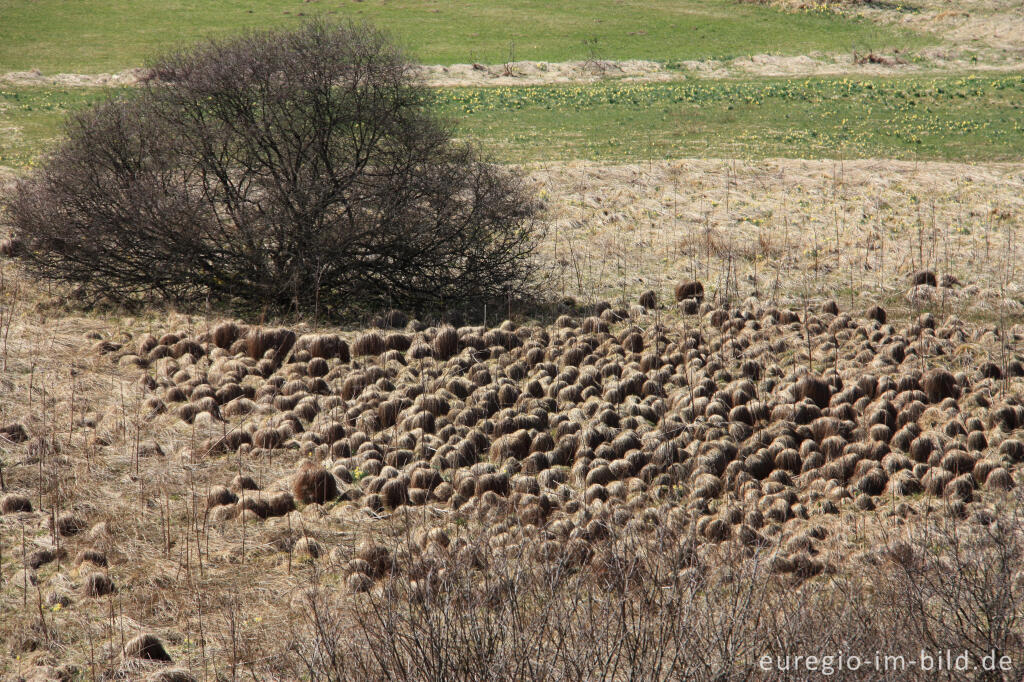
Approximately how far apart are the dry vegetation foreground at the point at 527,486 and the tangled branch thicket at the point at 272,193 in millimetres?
1132

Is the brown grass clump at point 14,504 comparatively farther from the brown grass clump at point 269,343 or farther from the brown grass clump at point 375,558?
the brown grass clump at point 269,343

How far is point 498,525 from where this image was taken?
8.36 meters

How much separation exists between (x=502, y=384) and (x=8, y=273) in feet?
32.0

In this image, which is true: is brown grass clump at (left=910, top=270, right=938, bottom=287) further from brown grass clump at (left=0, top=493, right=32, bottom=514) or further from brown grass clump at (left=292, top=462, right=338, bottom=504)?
brown grass clump at (left=0, top=493, right=32, bottom=514)

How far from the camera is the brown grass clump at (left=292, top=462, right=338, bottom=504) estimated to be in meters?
9.23

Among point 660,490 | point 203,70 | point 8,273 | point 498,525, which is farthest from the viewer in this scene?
point 8,273

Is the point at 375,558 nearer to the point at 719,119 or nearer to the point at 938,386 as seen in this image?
the point at 938,386

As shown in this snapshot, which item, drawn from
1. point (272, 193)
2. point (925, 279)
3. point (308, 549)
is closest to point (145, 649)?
point (308, 549)

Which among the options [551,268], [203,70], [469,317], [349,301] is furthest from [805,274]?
[203,70]

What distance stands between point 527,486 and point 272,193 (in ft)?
23.9

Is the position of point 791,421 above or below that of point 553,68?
below

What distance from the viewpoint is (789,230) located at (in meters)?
19.3

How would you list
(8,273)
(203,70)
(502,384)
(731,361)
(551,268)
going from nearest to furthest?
(502,384), (731,361), (203,70), (8,273), (551,268)

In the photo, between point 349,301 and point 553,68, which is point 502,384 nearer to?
point 349,301
